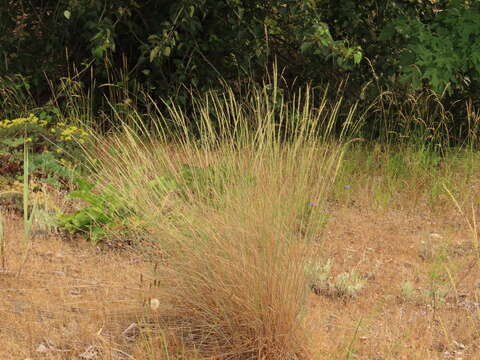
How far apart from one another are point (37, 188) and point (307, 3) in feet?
8.95

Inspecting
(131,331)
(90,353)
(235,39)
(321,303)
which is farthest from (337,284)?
(235,39)

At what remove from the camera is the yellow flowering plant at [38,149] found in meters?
5.22

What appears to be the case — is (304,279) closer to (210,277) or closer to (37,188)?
(210,277)

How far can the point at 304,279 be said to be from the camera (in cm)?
295

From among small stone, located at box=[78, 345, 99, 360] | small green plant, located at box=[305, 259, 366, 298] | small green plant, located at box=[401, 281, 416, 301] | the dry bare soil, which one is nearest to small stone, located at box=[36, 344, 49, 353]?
the dry bare soil

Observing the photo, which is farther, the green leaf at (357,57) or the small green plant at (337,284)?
the green leaf at (357,57)

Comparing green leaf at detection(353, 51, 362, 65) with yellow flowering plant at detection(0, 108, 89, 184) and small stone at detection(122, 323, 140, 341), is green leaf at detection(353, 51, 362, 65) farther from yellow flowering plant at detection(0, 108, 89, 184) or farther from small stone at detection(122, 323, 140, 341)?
small stone at detection(122, 323, 140, 341)

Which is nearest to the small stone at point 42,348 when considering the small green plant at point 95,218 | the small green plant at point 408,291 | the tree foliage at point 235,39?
the small green plant at point 95,218

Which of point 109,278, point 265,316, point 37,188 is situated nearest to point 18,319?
point 109,278

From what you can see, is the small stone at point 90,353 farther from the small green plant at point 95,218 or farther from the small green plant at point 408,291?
the small green plant at point 408,291

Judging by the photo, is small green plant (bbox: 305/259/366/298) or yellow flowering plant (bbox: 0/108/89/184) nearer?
small green plant (bbox: 305/259/366/298)

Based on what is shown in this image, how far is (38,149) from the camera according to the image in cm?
579

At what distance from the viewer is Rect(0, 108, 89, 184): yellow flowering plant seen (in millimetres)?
5223

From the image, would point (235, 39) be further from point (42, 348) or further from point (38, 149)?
point (42, 348)
